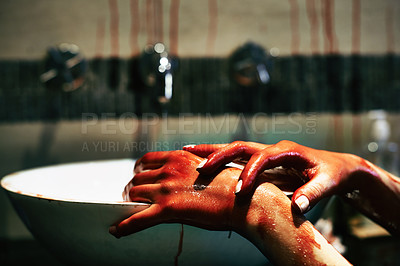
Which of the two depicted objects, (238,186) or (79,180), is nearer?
(238,186)

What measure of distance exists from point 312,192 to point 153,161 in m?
0.19

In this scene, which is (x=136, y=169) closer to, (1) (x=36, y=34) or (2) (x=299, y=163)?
(2) (x=299, y=163)

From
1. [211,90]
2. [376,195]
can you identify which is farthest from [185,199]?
[211,90]

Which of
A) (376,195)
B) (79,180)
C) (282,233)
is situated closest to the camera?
(282,233)

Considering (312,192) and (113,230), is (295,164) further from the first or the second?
(113,230)

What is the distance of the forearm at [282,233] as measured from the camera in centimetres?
30

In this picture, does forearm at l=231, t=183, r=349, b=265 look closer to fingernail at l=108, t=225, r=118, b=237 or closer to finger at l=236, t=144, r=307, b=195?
finger at l=236, t=144, r=307, b=195

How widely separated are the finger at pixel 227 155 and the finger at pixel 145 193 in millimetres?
53

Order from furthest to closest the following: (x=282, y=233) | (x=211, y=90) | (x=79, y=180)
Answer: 1. (x=211, y=90)
2. (x=79, y=180)
3. (x=282, y=233)

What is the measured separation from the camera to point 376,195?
0.43m

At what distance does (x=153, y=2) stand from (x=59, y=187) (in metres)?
0.60

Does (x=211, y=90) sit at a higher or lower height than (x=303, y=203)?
higher

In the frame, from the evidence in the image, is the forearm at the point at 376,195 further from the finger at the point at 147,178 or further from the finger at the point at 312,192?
the finger at the point at 147,178

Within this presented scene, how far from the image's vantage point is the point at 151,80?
0.88 metres
